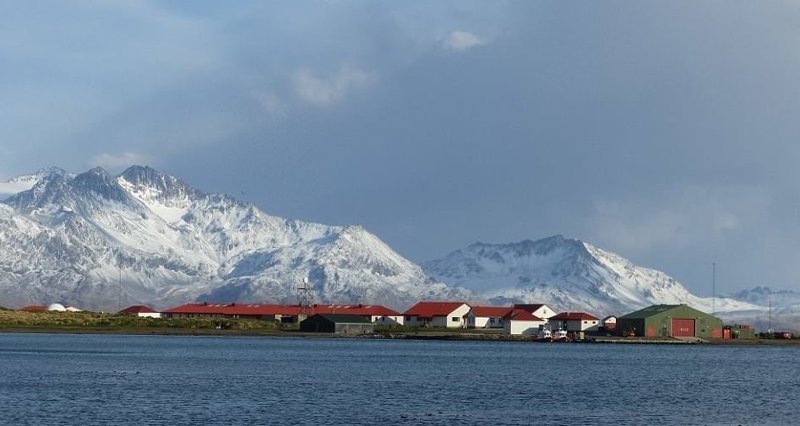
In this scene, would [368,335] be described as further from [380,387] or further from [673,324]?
[380,387]

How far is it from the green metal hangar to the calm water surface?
42.3m

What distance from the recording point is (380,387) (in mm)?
83875

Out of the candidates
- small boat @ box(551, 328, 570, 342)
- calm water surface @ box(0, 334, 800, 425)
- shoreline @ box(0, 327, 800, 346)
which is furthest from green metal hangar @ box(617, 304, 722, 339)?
calm water surface @ box(0, 334, 800, 425)

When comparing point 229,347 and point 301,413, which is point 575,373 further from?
point 229,347

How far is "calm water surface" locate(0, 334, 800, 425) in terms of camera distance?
2596 inches

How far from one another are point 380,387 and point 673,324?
105207mm

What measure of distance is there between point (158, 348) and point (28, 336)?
38.4 meters

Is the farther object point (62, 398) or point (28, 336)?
point (28, 336)

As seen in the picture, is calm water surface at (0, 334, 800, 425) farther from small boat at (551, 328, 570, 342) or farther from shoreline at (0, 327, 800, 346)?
small boat at (551, 328, 570, 342)

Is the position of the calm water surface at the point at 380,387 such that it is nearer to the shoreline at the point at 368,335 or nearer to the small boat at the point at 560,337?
→ the shoreline at the point at 368,335

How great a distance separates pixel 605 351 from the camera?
495 ft

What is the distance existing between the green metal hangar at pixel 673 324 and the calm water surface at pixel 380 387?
4234cm

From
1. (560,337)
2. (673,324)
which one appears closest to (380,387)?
(560,337)

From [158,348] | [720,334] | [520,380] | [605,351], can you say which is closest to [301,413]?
[520,380]
